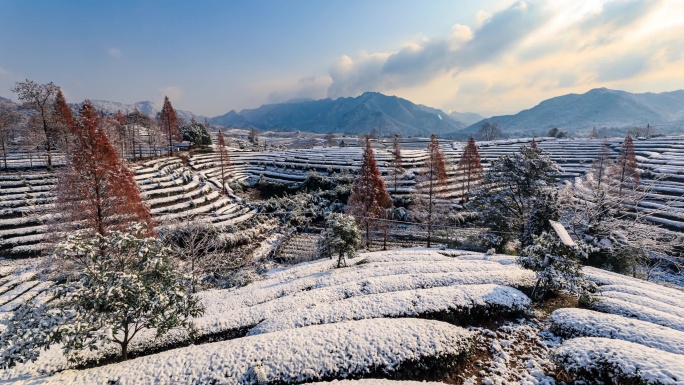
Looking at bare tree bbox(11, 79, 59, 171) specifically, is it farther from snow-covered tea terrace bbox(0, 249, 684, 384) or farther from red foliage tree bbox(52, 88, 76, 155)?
snow-covered tea terrace bbox(0, 249, 684, 384)

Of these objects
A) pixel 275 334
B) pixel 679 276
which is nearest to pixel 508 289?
pixel 275 334

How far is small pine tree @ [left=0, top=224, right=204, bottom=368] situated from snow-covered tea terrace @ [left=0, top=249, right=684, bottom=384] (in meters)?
0.96

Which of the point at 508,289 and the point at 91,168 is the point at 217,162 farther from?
the point at 508,289

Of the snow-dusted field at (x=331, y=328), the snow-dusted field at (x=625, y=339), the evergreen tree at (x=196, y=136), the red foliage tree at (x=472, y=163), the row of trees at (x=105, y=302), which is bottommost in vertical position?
the snow-dusted field at (x=331, y=328)

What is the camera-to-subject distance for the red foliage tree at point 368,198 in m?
33.1

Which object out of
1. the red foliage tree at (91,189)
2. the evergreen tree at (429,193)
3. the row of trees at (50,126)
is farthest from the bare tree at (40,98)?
the evergreen tree at (429,193)

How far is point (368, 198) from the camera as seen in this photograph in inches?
1320

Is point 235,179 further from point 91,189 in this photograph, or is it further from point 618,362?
point 618,362

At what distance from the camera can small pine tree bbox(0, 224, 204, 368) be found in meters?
8.07

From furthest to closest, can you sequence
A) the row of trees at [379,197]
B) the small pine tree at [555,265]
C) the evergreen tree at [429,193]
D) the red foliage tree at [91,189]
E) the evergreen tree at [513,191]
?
the evergreen tree at [429,193], the row of trees at [379,197], the evergreen tree at [513,191], the red foliage tree at [91,189], the small pine tree at [555,265]

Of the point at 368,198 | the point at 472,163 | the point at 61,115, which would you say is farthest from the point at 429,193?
the point at 61,115

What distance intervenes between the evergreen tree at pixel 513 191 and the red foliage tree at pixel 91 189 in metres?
31.9

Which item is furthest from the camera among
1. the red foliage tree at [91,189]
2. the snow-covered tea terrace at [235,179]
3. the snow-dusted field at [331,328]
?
the snow-covered tea terrace at [235,179]

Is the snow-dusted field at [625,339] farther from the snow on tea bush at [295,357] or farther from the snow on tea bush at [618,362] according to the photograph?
the snow on tea bush at [295,357]
